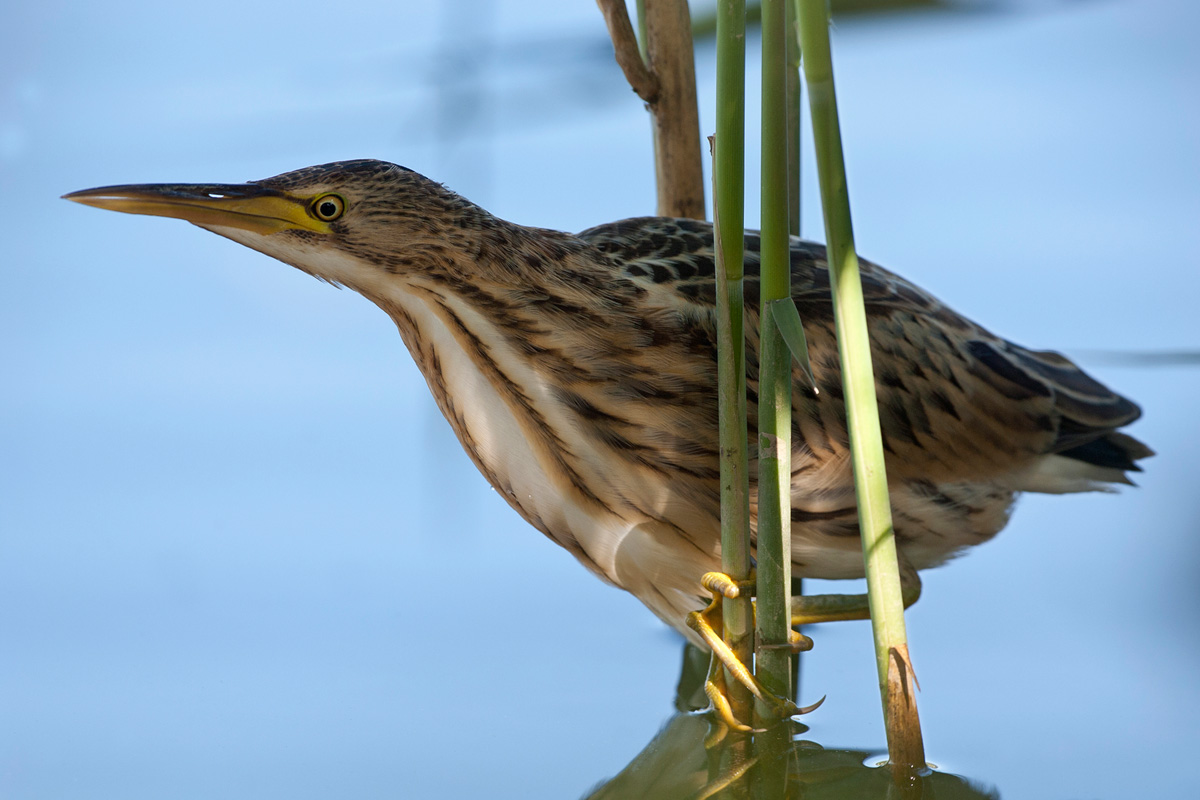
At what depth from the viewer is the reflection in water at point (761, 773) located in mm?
1021

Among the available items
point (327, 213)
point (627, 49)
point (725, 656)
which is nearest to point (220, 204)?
point (327, 213)

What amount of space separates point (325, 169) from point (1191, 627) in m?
1.09

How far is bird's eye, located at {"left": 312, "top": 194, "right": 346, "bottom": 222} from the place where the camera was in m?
0.95

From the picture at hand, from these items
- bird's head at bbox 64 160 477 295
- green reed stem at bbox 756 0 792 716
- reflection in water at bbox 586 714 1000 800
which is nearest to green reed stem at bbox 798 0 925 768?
green reed stem at bbox 756 0 792 716

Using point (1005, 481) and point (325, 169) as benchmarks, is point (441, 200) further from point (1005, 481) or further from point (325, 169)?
point (1005, 481)

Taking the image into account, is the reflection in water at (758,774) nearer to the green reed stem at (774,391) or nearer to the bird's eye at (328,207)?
the green reed stem at (774,391)

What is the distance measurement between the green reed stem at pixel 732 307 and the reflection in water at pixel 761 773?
0.35 feet

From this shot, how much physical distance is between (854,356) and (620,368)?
287 millimetres

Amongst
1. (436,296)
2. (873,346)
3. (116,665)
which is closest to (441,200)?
(436,296)

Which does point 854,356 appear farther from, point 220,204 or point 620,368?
point 220,204

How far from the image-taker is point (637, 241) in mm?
1174

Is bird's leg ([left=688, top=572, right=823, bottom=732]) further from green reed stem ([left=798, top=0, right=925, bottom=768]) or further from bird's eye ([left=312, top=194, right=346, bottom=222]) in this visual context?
bird's eye ([left=312, top=194, right=346, bottom=222])

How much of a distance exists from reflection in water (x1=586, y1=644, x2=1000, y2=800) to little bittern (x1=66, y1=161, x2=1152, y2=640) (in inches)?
5.7

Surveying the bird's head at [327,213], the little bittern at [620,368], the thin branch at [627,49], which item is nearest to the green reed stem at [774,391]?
the little bittern at [620,368]
